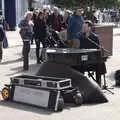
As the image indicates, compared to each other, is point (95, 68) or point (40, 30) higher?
point (40, 30)

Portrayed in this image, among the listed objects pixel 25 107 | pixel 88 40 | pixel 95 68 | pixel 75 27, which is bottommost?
pixel 25 107

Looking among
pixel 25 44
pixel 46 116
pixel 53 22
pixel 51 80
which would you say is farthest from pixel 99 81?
pixel 53 22

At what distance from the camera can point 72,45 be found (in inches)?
498

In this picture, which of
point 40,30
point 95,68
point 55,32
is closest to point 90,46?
point 95,68

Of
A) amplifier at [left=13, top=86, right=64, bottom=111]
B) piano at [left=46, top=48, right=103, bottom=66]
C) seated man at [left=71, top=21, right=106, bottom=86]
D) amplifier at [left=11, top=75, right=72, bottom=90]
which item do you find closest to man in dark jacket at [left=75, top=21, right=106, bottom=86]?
seated man at [left=71, top=21, right=106, bottom=86]

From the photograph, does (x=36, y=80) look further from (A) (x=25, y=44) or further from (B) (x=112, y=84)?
(A) (x=25, y=44)

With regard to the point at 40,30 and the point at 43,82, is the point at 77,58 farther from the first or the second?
the point at 40,30

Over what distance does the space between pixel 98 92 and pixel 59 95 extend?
32.9 inches

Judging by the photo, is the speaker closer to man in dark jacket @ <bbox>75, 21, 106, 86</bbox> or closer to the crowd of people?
man in dark jacket @ <bbox>75, 21, 106, 86</bbox>

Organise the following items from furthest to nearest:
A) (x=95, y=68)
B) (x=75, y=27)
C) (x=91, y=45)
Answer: (x=75, y=27) < (x=91, y=45) < (x=95, y=68)

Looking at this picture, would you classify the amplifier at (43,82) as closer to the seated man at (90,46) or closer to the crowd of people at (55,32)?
the seated man at (90,46)

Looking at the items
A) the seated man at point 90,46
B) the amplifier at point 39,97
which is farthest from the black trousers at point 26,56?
the amplifier at point 39,97

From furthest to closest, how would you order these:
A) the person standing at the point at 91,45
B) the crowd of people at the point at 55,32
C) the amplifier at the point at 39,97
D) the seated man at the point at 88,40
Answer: the crowd of people at the point at 55,32 → the seated man at the point at 88,40 → the person standing at the point at 91,45 → the amplifier at the point at 39,97

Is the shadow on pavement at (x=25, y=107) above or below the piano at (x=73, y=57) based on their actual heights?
below
